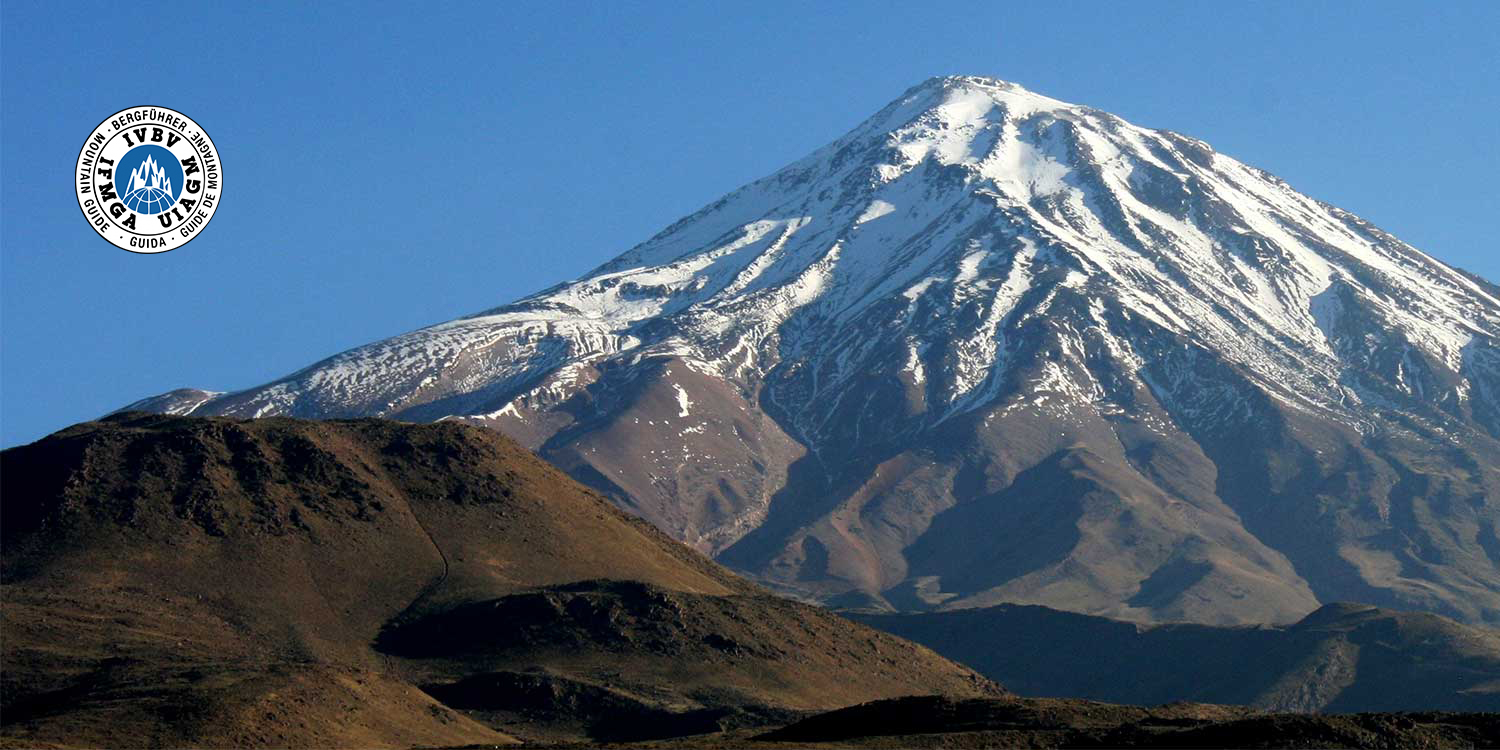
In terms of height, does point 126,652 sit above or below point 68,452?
below

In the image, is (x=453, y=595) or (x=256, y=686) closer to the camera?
(x=256, y=686)

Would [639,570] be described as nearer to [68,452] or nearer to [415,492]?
[415,492]

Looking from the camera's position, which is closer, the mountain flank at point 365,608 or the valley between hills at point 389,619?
the valley between hills at point 389,619

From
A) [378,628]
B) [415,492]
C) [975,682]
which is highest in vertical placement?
[415,492]

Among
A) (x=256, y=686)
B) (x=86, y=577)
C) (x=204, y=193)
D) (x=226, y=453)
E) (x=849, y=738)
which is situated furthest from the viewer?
(x=226, y=453)

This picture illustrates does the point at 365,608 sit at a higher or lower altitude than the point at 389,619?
higher

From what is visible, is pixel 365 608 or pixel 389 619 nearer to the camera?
pixel 389 619

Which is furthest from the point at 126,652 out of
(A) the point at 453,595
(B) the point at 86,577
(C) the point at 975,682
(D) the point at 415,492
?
(C) the point at 975,682

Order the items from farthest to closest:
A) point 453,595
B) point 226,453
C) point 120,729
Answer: point 226,453 < point 453,595 < point 120,729

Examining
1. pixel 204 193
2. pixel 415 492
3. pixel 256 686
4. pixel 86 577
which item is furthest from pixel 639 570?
pixel 204 193

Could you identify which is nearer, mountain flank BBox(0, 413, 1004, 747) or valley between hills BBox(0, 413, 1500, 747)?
valley between hills BBox(0, 413, 1500, 747)
